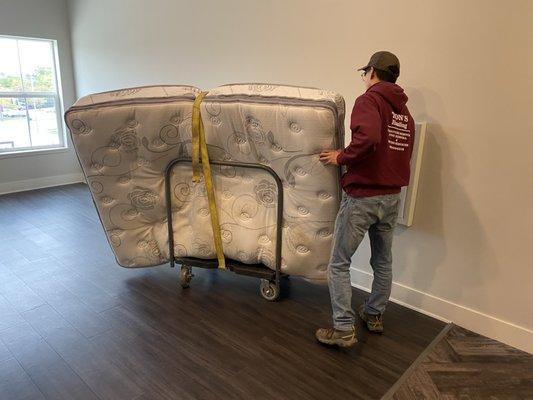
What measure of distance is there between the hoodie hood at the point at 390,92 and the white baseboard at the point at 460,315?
47.6 inches

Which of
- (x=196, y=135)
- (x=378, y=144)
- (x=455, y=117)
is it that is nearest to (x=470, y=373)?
(x=378, y=144)

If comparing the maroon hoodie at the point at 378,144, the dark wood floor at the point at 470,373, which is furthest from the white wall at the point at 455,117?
the maroon hoodie at the point at 378,144

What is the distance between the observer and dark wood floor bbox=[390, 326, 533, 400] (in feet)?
5.90

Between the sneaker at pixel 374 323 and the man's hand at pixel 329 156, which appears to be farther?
the sneaker at pixel 374 323

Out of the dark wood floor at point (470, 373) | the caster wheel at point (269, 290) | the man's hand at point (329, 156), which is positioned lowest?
the dark wood floor at point (470, 373)

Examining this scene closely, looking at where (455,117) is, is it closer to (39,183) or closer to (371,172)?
(371,172)

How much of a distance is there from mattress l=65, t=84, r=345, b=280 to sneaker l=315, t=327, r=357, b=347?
33 centimetres

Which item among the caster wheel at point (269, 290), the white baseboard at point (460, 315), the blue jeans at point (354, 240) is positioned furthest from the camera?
the caster wheel at point (269, 290)

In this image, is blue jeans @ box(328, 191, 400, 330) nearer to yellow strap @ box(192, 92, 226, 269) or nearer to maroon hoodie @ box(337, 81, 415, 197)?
maroon hoodie @ box(337, 81, 415, 197)

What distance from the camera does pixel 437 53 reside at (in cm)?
214

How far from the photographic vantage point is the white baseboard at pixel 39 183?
Answer: 4910 millimetres

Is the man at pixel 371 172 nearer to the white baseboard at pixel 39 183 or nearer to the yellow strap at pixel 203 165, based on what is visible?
the yellow strap at pixel 203 165

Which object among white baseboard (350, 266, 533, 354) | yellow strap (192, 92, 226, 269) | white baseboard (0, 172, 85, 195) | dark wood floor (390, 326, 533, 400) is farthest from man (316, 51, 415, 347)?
white baseboard (0, 172, 85, 195)

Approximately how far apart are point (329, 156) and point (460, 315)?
48.8 inches
